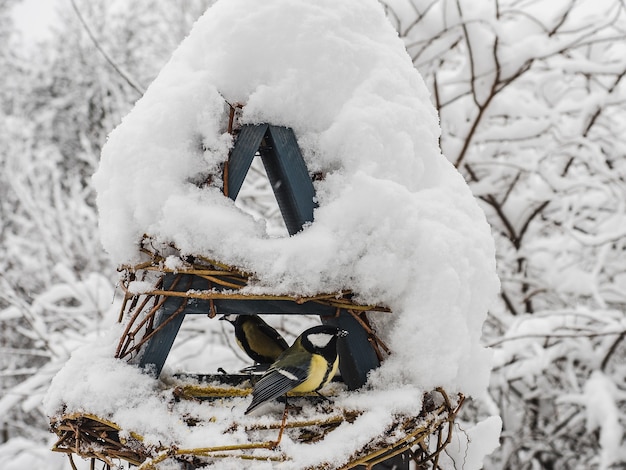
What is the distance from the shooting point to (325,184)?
97cm

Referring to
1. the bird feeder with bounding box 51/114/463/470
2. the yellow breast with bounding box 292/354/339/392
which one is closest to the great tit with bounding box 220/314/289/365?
the bird feeder with bounding box 51/114/463/470

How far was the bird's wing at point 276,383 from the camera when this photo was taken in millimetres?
862

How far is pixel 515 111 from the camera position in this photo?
2.33 metres

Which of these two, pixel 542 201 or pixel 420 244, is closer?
pixel 420 244

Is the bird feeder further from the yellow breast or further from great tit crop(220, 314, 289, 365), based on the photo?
great tit crop(220, 314, 289, 365)

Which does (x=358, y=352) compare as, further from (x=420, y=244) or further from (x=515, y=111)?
(x=515, y=111)

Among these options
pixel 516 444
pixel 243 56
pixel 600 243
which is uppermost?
pixel 243 56

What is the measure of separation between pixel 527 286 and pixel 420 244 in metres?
2.25

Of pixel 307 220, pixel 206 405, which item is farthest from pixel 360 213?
pixel 206 405

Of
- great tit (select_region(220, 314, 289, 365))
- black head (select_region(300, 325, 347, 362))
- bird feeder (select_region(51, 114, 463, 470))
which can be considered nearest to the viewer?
bird feeder (select_region(51, 114, 463, 470))

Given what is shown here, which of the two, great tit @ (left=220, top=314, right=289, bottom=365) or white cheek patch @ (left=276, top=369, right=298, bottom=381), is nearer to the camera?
white cheek patch @ (left=276, top=369, right=298, bottom=381)

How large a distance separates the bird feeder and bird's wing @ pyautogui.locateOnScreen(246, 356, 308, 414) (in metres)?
0.04

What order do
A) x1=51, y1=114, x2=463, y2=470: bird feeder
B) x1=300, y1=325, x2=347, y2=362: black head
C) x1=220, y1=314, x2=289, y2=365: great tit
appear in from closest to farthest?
x1=51, y1=114, x2=463, y2=470: bird feeder → x1=300, y1=325, x2=347, y2=362: black head → x1=220, y1=314, x2=289, y2=365: great tit

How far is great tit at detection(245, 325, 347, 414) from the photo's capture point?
87 centimetres
